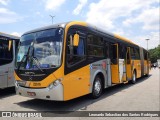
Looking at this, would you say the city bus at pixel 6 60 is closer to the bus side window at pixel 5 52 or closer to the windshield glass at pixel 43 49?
the bus side window at pixel 5 52

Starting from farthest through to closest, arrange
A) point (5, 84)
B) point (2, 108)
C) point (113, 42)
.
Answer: point (113, 42), point (5, 84), point (2, 108)

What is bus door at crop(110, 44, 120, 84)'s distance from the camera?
11.3 m

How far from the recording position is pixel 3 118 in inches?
252

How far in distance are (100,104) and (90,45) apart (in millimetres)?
2439

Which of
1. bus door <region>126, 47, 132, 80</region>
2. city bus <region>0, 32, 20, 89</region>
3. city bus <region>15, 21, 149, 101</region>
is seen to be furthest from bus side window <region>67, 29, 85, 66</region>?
bus door <region>126, 47, 132, 80</region>

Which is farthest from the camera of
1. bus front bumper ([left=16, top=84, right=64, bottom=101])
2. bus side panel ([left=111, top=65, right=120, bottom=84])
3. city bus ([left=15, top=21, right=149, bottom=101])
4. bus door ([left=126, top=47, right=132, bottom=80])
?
bus door ([left=126, top=47, right=132, bottom=80])

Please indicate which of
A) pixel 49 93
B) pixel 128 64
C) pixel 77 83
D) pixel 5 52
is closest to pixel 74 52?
pixel 77 83

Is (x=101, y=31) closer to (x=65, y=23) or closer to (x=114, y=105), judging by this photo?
(x=65, y=23)

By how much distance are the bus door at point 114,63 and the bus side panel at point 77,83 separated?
9.76 ft

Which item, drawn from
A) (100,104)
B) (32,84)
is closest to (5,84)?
(32,84)

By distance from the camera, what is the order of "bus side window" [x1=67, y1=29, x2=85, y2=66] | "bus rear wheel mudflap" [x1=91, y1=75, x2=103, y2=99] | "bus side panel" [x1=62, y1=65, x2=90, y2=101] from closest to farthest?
"bus side panel" [x1=62, y1=65, x2=90, y2=101], "bus side window" [x1=67, y1=29, x2=85, y2=66], "bus rear wheel mudflap" [x1=91, y1=75, x2=103, y2=99]

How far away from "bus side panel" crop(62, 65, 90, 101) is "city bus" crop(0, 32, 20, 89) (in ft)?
12.8

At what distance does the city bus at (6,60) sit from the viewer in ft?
32.3

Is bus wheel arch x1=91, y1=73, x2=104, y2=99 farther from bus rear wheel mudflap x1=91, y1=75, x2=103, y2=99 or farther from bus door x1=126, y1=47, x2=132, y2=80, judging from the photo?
bus door x1=126, y1=47, x2=132, y2=80
